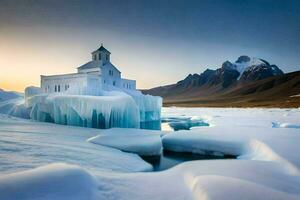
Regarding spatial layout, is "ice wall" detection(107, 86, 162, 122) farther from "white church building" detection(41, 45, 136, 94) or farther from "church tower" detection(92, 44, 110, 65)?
"church tower" detection(92, 44, 110, 65)

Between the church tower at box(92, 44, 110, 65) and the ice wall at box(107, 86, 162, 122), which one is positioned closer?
the ice wall at box(107, 86, 162, 122)

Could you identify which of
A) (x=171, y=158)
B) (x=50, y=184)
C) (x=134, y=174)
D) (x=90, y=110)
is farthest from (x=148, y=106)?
(x=50, y=184)

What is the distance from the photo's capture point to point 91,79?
107 feet

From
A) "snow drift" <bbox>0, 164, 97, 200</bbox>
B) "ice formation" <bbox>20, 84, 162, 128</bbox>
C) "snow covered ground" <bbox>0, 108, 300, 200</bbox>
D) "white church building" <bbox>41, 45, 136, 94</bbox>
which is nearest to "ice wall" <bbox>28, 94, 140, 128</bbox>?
"ice formation" <bbox>20, 84, 162, 128</bbox>

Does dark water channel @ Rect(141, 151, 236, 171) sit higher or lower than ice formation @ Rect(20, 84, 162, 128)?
lower

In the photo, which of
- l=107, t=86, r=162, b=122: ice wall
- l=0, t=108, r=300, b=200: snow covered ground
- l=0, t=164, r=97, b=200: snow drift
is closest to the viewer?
l=0, t=164, r=97, b=200: snow drift

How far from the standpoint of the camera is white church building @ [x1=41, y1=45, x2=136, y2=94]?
31.8 m

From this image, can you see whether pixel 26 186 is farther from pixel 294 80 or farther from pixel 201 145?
pixel 294 80

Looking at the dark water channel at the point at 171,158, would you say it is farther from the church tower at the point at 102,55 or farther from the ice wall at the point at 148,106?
the church tower at the point at 102,55

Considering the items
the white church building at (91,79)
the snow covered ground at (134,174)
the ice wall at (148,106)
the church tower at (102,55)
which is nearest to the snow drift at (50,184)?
the snow covered ground at (134,174)

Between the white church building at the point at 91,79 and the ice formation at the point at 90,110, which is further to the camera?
the white church building at the point at 91,79

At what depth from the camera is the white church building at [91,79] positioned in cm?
3175

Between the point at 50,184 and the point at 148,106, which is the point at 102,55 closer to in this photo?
the point at 148,106

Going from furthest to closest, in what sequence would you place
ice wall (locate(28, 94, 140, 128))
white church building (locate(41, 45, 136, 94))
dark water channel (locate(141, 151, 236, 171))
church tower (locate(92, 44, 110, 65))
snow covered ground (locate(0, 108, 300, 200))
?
church tower (locate(92, 44, 110, 65)) → white church building (locate(41, 45, 136, 94)) → ice wall (locate(28, 94, 140, 128)) → dark water channel (locate(141, 151, 236, 171)) → snow covered ground (locate(0, 108, 300, 200))
